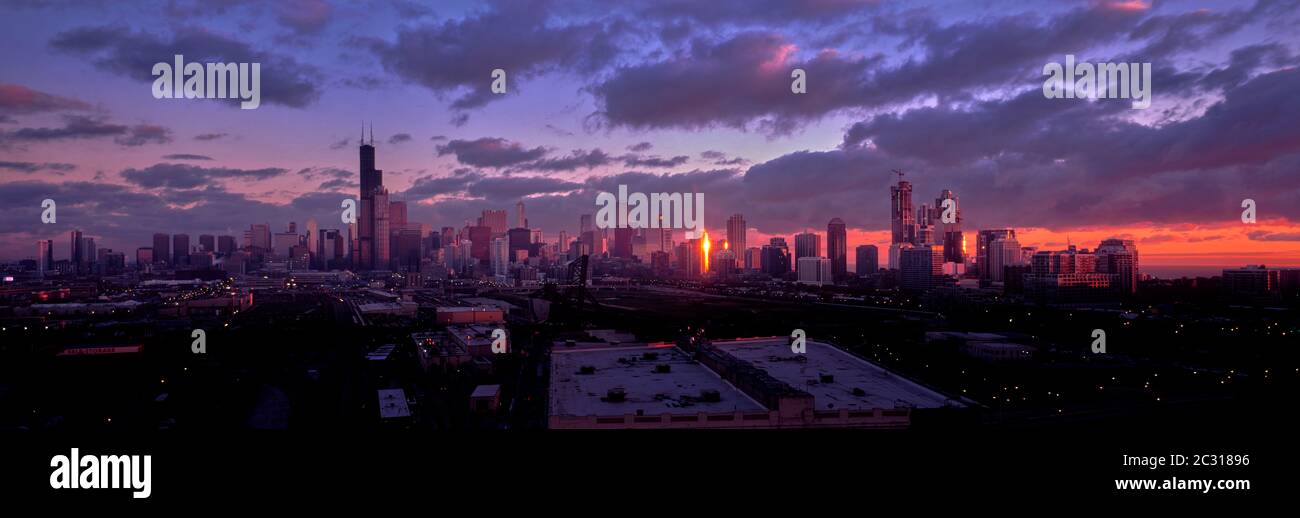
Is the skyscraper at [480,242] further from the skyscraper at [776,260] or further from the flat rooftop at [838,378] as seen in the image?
the flat rooftop at [838,378]

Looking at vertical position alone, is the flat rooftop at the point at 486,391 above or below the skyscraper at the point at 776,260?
below

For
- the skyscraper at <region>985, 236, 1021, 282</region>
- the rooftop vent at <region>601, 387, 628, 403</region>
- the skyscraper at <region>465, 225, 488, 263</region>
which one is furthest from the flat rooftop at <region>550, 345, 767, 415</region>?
the skyscraper at <region>465, 225, 488, 263</region>

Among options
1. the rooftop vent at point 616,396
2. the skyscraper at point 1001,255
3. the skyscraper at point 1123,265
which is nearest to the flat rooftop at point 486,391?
the rooftop vent at point 616,396

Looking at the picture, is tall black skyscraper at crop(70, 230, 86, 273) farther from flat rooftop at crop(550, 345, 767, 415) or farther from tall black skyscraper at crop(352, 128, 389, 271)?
flat rooftop at crop(550, 345, 767, 415)

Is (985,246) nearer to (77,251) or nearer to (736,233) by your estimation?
(736,233)

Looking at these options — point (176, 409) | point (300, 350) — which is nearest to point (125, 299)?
point (300, 350)
